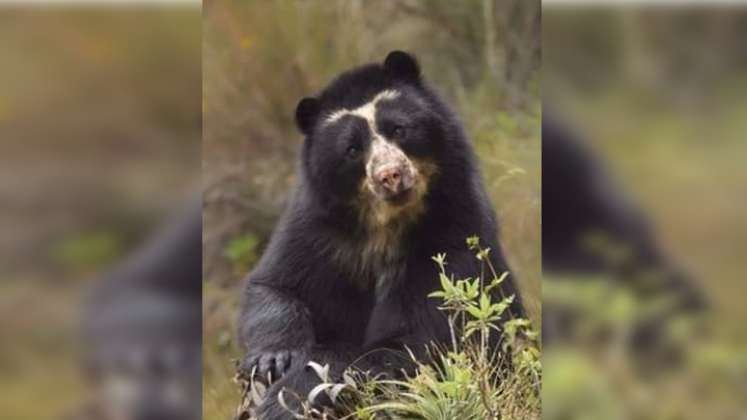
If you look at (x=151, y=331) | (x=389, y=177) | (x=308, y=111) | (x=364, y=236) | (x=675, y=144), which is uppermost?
(x=308, y=111)

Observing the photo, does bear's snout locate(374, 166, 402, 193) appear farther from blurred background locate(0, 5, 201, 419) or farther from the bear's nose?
blurred background locate(0, 5, 201, 419)

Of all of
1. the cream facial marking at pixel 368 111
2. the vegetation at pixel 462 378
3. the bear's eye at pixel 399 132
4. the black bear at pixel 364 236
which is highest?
the cream facial marking at pixel 368 111

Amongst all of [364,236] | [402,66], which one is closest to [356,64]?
[402,66]

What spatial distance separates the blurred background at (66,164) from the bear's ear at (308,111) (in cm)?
67

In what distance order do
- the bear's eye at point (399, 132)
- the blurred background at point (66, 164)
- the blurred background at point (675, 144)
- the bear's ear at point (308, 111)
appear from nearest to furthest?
1. the blurred background at point (66, 164)
2. the blurred background at point (675, 144)
3. the bear's eye at point (399, 132)
4. the bear's ear at point (308, 111)

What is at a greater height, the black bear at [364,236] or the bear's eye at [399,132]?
the bear's eye at [399,132]

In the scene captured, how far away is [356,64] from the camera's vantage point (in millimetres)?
4617

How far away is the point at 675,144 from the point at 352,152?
3.37ft

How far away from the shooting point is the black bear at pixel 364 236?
4.44 m

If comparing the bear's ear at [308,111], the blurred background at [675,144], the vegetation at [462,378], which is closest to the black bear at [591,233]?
the blurred background at [675,144]

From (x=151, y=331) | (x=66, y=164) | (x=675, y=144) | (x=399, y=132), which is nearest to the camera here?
(x=66, y=164)

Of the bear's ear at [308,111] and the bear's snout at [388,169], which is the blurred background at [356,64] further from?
the bear's snout at [388,169]

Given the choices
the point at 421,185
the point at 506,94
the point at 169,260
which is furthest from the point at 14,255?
the point at 506,94

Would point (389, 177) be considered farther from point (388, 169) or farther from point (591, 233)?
point (591, 233)
